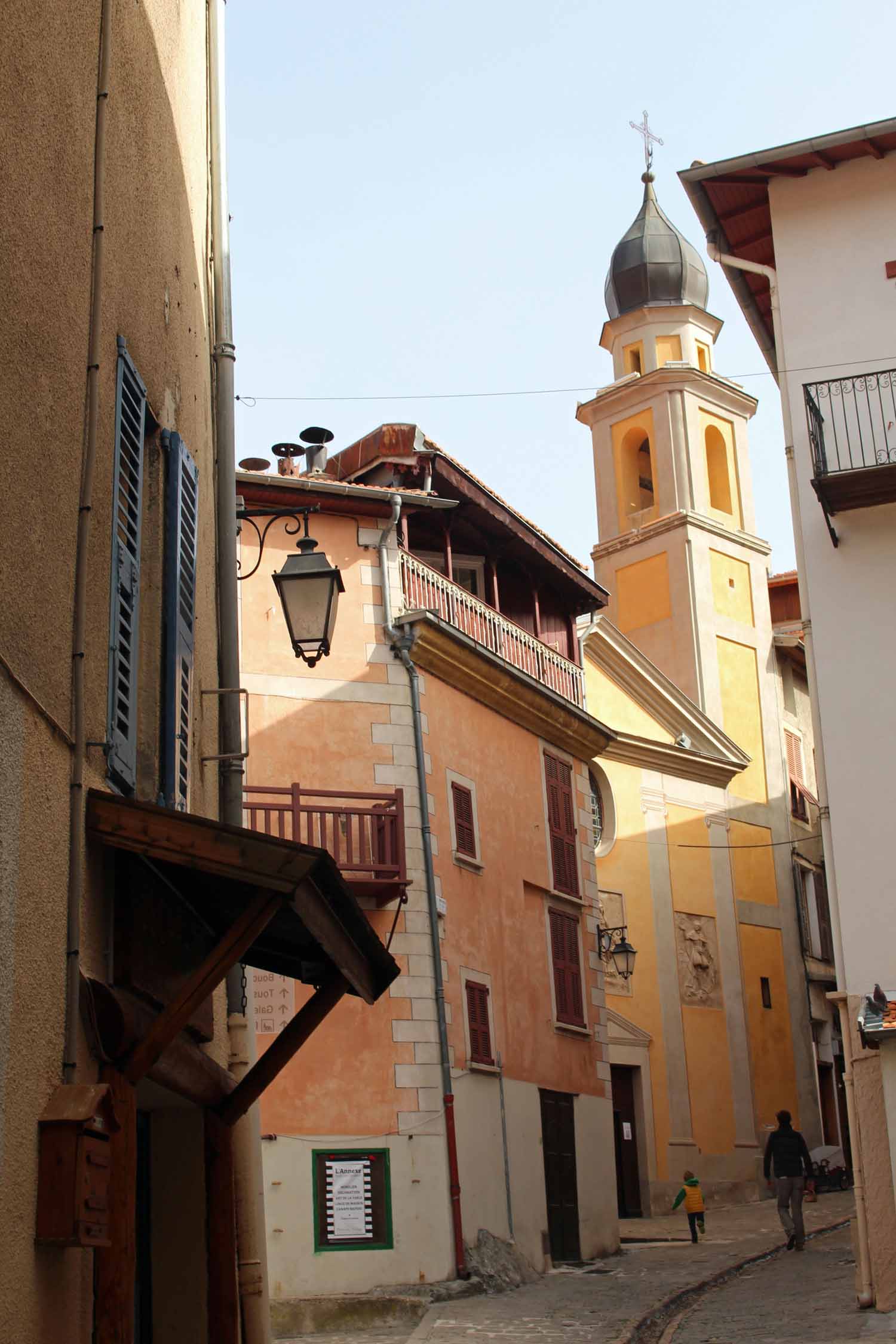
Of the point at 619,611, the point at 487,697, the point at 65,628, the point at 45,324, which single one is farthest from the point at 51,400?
the point at 619,611

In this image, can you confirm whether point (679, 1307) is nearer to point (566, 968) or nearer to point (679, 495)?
point (566, 968)

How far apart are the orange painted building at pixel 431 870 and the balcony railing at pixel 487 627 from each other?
1.5 inches

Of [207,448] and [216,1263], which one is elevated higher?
[207,448]

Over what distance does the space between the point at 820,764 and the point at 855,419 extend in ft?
11.1

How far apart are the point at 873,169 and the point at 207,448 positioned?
33.5 ft

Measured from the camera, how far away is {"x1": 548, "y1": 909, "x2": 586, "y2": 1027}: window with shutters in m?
22.3

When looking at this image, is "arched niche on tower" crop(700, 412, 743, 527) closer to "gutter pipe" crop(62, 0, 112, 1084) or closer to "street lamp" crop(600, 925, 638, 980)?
"street lamp" crop(600, 925, 638, 980)

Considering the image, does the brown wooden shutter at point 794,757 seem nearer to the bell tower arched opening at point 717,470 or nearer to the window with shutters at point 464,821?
the bell tower arched opening at point 717,470

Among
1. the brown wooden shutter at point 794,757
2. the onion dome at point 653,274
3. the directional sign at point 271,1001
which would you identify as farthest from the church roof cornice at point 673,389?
the directional sign at point 271,1001

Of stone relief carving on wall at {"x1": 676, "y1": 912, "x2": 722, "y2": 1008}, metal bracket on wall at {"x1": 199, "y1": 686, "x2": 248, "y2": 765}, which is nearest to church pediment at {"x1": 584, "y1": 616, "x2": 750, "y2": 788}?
stone relief carving on wall at {"x1": 676, "y1": 912, "x2": 722, "y2": 1008}

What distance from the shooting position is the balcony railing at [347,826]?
17.8 metres

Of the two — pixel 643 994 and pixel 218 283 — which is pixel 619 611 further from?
pixel 218 283

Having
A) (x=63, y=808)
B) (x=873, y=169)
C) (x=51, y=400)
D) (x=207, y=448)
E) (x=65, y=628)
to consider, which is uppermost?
(x=873, y=169)

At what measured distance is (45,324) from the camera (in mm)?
→ 5211
